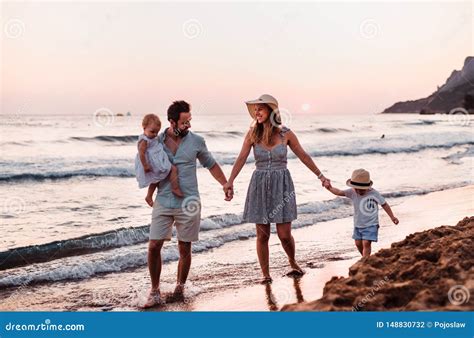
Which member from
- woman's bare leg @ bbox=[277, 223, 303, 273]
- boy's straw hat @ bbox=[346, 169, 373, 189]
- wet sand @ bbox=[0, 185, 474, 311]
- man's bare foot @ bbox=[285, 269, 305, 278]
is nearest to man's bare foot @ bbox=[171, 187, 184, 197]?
wet sand @ bbox=[0, 185, 474, 311]

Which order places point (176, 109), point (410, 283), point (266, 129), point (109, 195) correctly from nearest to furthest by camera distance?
point (410, 283), point (176, 109), point (266, 129), point (109, 195)

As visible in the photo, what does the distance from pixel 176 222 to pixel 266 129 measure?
47.8 inches

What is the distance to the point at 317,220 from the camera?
32.4 feet

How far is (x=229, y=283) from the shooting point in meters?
6.07

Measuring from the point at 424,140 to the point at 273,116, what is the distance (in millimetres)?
28292

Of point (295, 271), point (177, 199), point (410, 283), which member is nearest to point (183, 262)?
point (177, 199)

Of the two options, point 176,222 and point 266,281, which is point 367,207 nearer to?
point 266,281

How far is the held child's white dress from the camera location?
5117mm

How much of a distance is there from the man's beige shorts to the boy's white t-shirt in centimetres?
164

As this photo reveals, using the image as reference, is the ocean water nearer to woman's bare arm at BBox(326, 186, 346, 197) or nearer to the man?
woman's bare arm at BBox(326, 186, 346, 197)

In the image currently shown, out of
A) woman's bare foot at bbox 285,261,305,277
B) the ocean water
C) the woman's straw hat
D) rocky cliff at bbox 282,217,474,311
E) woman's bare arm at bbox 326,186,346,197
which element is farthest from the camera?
the ocean water

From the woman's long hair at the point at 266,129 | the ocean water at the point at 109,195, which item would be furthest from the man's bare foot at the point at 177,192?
the ocean water at the point at 109,195

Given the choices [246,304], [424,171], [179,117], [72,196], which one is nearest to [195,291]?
[246,304]

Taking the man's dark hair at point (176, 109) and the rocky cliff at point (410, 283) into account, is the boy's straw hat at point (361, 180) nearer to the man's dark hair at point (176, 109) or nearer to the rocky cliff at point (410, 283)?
the rocky cliff at point (410, 283)
